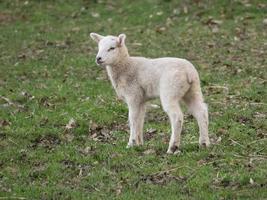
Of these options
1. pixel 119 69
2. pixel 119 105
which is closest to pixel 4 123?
pixel 119 105

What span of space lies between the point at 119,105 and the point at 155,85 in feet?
10.5

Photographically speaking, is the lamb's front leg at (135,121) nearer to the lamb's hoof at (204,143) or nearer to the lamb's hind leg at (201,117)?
the lamb's hind leg at (201,117)

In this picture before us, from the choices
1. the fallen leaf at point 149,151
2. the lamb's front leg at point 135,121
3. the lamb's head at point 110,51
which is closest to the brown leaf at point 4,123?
the lamb's head at point 110,51

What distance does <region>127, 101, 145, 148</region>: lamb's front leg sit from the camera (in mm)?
9828

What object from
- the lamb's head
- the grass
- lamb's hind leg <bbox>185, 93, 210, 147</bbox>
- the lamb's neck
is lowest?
the grass

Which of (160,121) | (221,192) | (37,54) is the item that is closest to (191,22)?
(37,54)

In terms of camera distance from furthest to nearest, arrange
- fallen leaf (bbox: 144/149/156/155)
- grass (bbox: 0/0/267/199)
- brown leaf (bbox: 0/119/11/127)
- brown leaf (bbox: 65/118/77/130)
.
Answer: brown leaf (bbox: 0/119/11/127)
brown leaf (bbox: 65/118/77/130)
fallen leaf (bbox: 144/149/156/155)
grass (bbox: 0/0/267/199)

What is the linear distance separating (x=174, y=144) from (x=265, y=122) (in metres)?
2.32

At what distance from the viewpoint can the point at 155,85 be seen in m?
9.52

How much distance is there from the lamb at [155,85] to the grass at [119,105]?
1.17 ft

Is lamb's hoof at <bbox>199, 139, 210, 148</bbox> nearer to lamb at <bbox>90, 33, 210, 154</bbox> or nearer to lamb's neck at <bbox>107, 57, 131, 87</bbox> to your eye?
lamb at <bbox>90, 33, 210, 154</bbox>

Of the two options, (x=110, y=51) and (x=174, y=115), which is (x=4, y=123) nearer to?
(x=110, y=51)

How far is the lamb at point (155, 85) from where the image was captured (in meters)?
9.15

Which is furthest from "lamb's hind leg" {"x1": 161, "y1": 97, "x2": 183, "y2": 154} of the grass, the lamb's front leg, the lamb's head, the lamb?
the lamb's head
